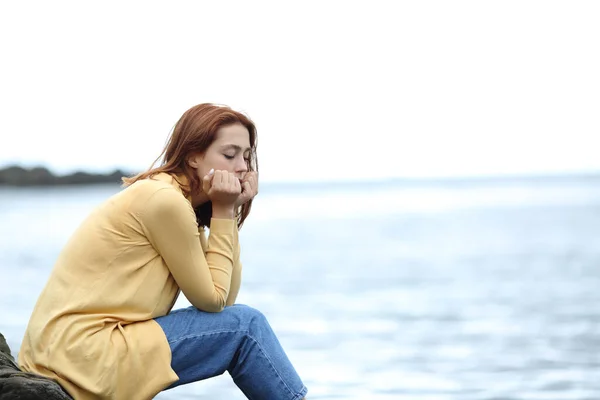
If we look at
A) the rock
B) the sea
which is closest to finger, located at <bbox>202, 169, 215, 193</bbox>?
the rock

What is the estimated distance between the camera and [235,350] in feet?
10.9

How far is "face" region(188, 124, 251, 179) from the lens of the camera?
11.3 ft

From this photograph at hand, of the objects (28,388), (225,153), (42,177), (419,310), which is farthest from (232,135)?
(42,177)

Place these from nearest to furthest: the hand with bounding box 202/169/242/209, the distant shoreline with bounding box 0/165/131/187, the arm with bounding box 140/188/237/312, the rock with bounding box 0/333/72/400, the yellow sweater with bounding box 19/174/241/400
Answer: the rock with bounding box 0/333/72/400, the yellow sweater with bounding box 19/174/241/400, the arm with bounding box 140/188/237/312, the hand with bounding box 202/169/242/209, the distant shoreline with bounding box 0/165/131/187

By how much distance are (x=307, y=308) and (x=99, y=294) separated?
7185 millimetres

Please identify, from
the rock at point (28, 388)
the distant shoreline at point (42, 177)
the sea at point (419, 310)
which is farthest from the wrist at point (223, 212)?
the distant shoreline at point (42, 177)

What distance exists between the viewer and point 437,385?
6.27m

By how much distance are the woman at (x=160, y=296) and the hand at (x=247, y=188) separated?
10 centimetres

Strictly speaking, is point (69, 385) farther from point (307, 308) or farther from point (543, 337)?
point (307, 308)

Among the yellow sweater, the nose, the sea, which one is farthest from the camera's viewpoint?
the sea

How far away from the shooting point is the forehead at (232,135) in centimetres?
343

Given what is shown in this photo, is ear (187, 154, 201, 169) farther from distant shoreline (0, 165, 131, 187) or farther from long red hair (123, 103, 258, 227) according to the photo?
distant shoreline (0, 165, 131, 187)

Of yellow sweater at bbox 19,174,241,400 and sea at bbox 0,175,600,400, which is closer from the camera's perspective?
yellow sweater at bbox 19,174,241,400

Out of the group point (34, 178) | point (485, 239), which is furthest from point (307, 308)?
point (34, 178)
